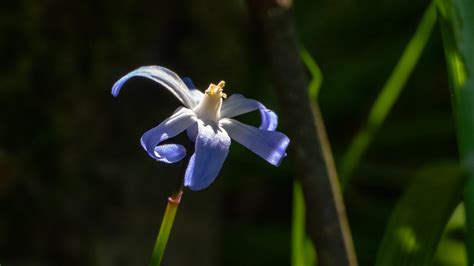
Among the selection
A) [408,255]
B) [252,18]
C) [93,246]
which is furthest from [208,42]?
[408,255]

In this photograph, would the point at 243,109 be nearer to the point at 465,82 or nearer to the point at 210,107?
the point at 210,107

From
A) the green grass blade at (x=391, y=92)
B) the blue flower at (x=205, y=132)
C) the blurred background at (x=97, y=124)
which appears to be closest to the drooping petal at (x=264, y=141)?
the blue flower at (x=205, y=132)

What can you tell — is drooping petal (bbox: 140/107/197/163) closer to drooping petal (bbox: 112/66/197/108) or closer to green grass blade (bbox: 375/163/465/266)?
drooping petal (bbox: 112/66/197/108)

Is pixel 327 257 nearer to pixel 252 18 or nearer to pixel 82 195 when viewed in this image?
pixel 252 18

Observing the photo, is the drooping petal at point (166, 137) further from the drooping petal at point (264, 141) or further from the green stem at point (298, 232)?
the green stem at point (298, 232)

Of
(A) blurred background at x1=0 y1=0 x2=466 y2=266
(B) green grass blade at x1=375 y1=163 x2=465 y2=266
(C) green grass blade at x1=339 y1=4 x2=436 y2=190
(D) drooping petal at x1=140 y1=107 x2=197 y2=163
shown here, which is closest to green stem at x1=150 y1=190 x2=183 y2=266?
(D) drooping petal at x1=140 y1=107 x2=197 y2=163
